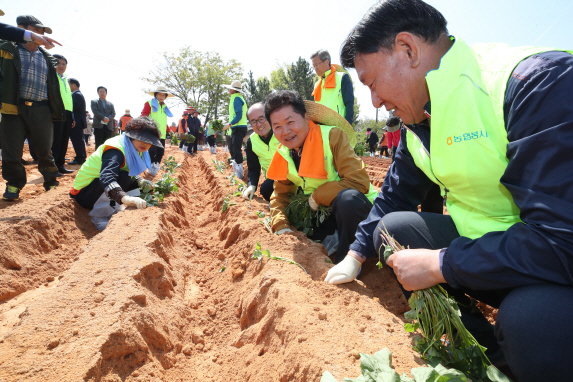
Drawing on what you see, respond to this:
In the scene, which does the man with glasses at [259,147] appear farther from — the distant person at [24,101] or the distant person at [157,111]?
the distant person at [157,111]

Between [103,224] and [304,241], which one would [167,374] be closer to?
[304,241]

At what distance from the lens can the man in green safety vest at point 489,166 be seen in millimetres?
977

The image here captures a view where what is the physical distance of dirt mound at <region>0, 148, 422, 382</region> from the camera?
1529 millimetres

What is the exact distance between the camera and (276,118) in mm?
2920

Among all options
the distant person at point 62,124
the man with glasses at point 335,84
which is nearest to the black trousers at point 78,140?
the distant person at point 62,124

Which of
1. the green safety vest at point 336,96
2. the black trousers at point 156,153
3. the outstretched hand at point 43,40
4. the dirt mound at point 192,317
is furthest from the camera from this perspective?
the black trousers at point 156,153

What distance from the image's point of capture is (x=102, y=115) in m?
8.22

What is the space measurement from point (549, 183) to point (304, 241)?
2173mm

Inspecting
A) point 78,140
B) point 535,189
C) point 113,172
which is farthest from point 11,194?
point 535,189

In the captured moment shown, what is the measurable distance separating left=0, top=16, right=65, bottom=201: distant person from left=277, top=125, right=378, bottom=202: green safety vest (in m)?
3.69

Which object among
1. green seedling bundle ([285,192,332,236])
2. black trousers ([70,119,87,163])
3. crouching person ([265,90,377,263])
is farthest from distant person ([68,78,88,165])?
green seedling bundle ([285,192,332,236])

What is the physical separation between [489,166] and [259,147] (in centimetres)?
366

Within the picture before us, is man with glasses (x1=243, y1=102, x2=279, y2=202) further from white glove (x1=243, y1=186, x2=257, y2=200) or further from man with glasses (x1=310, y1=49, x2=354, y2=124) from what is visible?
man with glasses (x1=310, y1=49, x2=354, y2=124)

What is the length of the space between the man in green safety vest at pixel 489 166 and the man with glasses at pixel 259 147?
9.63 ft
